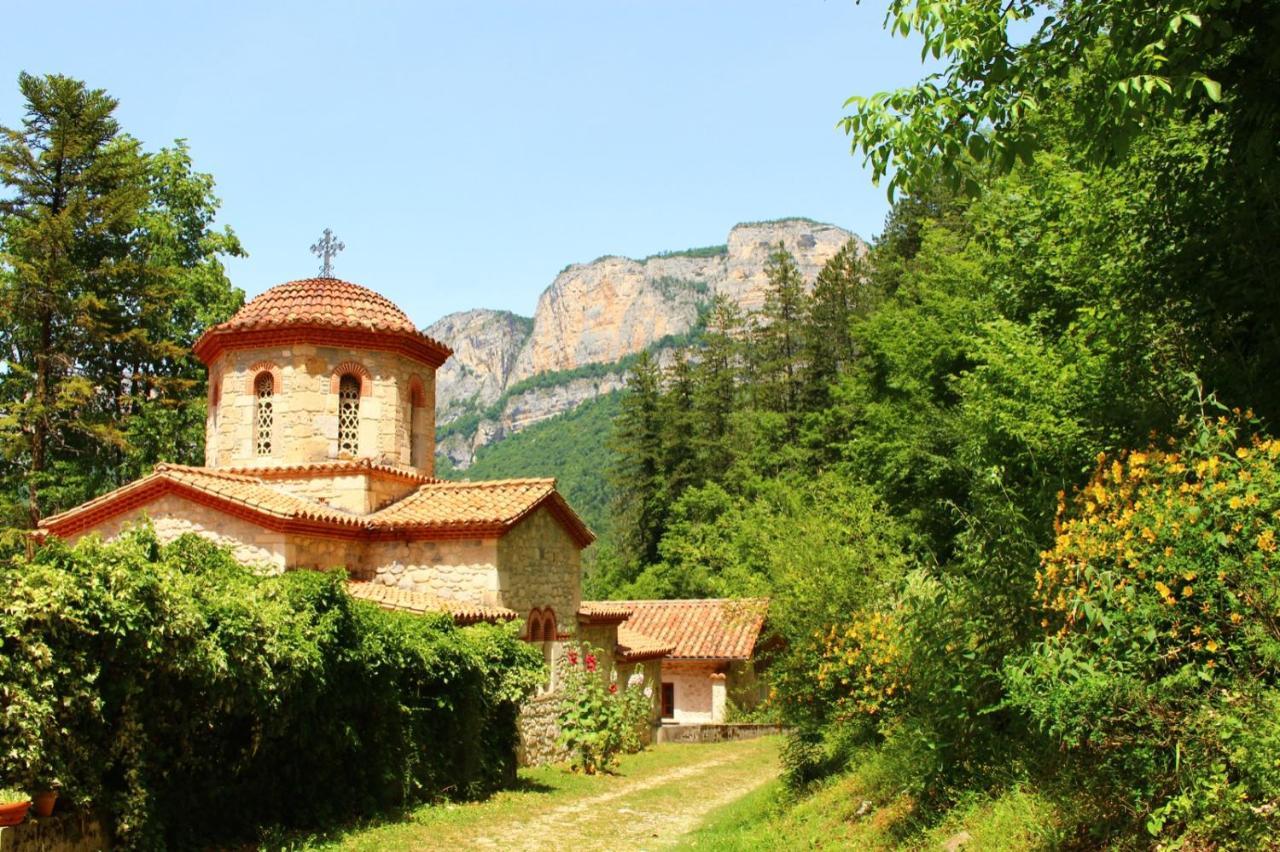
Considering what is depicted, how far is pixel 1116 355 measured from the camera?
882cm

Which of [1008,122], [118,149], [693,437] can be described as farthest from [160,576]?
[693,437]

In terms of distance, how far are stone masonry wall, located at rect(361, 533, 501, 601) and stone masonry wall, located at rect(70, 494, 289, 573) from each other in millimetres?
1947

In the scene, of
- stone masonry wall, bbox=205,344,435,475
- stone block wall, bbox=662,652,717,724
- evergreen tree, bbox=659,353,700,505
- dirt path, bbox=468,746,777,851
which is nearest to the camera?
dirt path, bbox=468,746,777,851

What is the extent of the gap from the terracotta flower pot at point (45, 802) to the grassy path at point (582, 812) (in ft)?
9.97

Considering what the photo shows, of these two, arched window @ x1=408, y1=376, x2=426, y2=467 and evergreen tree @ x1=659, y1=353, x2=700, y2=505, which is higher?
evergreen tree @ x1=659, y1=353, x2=700, y2=505

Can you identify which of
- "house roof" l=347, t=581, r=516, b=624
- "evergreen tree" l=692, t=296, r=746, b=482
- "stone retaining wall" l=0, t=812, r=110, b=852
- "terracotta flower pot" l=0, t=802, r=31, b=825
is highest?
"evergreen tree" l=692, t=296, r=746, b=482

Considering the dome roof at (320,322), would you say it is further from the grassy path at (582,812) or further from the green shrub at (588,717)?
the grassy path at (582,812)

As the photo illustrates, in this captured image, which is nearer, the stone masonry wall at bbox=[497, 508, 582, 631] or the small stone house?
the stone masonry wall at bbox=[497, 508, 582, 631]

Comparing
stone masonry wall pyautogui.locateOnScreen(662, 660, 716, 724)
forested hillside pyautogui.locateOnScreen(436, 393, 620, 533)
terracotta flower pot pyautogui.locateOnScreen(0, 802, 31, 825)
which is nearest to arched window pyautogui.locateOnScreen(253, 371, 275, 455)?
terracotta flower pot pyautogui.locateOnScreen(0, 802, 31, 825)

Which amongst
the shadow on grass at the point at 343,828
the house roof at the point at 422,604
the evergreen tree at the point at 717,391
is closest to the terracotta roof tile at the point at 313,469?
the house roof at the point at 422,604

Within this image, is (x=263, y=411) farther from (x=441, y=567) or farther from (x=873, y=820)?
(x=873, y=820)

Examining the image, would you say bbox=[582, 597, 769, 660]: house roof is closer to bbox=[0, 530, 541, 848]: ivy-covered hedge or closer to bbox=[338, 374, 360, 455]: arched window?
bbox=[338, 374, 360, 455]: arched window

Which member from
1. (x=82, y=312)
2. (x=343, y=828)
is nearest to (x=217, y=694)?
(x=343, y=828)

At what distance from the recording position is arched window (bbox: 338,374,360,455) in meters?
18.9
